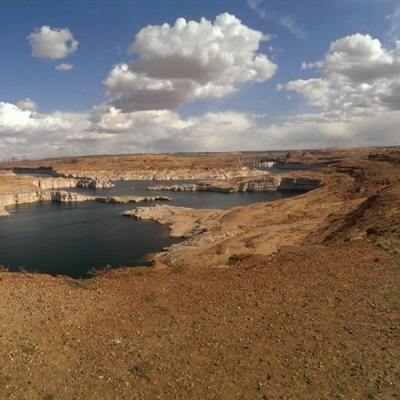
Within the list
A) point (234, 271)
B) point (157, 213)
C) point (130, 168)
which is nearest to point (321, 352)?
point (234, 271)

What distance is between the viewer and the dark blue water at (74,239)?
35.6 meters

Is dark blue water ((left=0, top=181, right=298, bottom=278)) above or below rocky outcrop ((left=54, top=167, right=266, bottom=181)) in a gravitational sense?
below

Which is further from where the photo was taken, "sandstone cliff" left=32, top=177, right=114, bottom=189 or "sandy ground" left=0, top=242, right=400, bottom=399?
"sandstone cliff" left=32, top=177, right=114, bottom=189

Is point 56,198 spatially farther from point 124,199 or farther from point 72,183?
point 72,183

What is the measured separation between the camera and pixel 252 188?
106 m

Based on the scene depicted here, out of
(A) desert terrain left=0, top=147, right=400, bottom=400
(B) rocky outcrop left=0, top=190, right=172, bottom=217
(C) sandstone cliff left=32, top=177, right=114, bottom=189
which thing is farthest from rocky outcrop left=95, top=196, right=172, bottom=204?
(A) desert terrain left=0, top=147, right=400, bottom=400

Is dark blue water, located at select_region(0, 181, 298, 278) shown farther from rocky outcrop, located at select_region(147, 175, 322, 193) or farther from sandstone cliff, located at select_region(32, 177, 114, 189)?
rocky outcrop, located at select_region(147, 175, 322, 193)

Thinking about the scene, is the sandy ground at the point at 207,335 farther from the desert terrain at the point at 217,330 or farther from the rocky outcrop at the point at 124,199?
the rocky outcrop at the point at 124,199

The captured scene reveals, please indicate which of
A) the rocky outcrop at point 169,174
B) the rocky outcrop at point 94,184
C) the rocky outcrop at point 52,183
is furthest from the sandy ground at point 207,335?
the rocky outcrop at point 169,174

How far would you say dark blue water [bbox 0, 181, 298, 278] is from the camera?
35625 mm

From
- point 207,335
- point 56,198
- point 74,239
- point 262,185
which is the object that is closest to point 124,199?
point 56,198

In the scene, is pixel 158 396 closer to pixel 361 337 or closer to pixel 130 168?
pixel 361 337

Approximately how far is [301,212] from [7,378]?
4210 centimetres

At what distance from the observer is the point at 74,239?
46.3 meters
